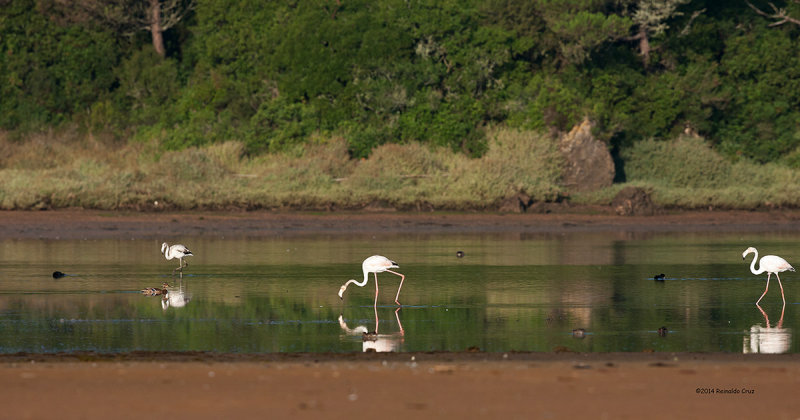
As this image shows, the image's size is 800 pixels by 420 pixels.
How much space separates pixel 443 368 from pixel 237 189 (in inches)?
907

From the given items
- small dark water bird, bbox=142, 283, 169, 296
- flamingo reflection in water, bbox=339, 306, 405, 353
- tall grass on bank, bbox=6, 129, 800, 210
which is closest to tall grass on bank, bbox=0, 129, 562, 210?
tall grass on bank, bbox=6, 129, 800, 210

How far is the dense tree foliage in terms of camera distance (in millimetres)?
38812

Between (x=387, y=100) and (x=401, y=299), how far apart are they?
2280cm

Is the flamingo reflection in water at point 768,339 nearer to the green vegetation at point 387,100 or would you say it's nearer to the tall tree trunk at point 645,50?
the green vegetation at point 387,100

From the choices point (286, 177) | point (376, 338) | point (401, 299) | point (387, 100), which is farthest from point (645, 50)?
point (376, 338)

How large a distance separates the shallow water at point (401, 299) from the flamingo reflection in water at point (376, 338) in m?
0.03

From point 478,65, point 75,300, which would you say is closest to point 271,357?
point 75,300

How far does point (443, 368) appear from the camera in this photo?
1062 centimetres

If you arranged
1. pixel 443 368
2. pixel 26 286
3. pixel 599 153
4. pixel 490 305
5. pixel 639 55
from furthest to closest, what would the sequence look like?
pixel 639 55 → pixel 599 153 → pixel 26 286 → pixel 490 305 → pixel 443 368

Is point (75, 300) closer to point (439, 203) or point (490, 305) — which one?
point (490, 305)

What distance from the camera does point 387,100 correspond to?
127 ft

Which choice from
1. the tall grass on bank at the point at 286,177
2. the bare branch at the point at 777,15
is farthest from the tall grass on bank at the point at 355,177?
the bare branch at the point at 777,15
